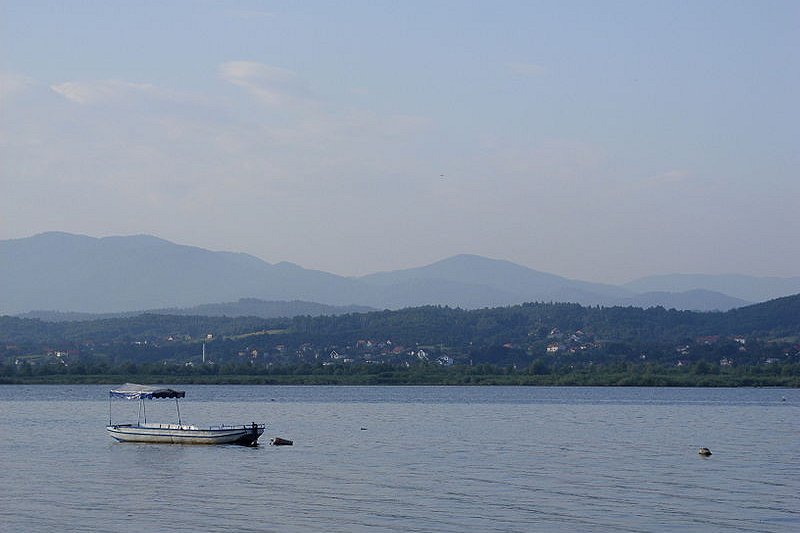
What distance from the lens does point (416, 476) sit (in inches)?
2025

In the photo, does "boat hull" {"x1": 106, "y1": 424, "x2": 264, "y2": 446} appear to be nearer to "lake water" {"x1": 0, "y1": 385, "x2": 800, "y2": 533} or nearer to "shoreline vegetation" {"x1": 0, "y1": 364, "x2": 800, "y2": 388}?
"lake water" {"x1": 0, "y1": 385, "x2": 800, "y2": 533}

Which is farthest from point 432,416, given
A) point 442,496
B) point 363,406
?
point 442,496

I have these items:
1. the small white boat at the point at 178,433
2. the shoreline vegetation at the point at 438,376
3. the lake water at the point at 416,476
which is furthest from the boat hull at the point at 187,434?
the shoreline vegetation at the point at 438,376

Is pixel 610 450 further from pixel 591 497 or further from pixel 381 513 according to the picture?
pixel 381 513

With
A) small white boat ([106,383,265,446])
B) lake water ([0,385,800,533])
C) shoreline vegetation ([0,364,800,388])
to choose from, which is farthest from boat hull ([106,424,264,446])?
shoreline vegetation ([0,364,800,388])

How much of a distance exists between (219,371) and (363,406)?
76093mm

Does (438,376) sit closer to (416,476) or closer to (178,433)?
(178,433)

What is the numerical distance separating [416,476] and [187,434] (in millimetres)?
20156

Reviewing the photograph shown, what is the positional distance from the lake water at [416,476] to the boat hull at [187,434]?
0.80 m

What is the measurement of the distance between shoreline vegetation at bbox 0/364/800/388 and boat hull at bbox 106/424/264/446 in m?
99.3

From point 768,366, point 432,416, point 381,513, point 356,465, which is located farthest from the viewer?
point 768,366

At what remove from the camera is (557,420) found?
9256cm

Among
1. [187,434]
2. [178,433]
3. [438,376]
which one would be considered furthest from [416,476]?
[438,376]

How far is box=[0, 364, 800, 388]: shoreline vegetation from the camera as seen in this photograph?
172500 millimetres
